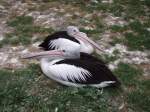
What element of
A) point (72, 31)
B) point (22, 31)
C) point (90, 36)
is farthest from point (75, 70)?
point (22, 31)

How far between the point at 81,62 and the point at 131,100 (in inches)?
37.6

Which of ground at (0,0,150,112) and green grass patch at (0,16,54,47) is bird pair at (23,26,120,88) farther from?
green grass patch at (0,16,54,47)

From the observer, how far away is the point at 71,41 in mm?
6188

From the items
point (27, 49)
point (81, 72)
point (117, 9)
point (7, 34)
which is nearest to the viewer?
point (81, 72)

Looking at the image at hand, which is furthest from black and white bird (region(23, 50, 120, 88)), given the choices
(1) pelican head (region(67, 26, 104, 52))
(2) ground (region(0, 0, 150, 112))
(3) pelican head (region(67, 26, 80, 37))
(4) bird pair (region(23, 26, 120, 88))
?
(3) pelican head (region(67, 26, 80, 37))

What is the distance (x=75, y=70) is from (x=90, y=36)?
1.75 meters

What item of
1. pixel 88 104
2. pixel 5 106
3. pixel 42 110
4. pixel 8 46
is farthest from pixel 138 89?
pixel 8 46

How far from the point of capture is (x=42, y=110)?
5051 mm

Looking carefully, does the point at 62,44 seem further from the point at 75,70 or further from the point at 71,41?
the point at 75,70

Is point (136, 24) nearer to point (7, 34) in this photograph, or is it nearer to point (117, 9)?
point (117, 9)

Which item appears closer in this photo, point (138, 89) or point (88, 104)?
point (88, 104)

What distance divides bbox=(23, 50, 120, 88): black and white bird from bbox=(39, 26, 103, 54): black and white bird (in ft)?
1.38

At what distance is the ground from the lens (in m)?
5.25

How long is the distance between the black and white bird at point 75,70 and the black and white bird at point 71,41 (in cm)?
42
